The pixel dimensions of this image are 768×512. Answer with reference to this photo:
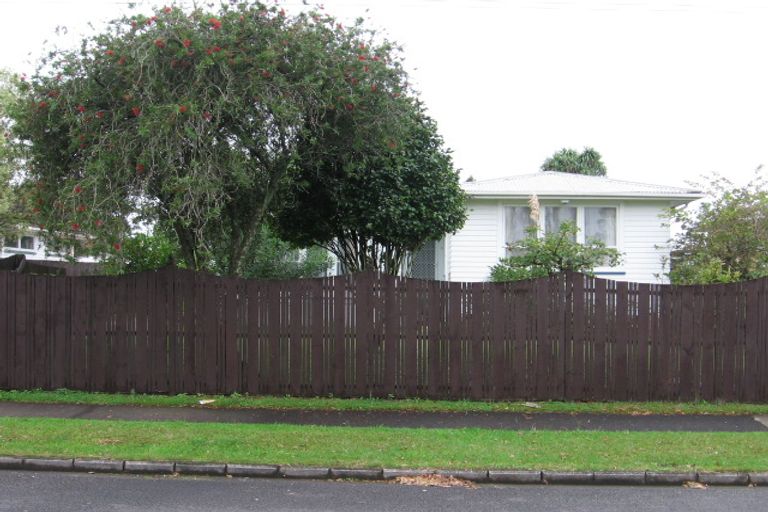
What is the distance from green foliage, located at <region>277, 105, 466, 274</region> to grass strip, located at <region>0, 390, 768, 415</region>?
156 inches

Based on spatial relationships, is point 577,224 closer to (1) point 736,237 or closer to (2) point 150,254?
(1) point 736,237

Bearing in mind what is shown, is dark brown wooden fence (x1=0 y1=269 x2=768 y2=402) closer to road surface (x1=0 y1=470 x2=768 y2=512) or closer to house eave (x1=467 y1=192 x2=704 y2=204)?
road surface (x1=0 y1=470 x2=768 y2=512)

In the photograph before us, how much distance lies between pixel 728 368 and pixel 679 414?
1228mm

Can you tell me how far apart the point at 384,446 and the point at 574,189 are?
40.0 ft

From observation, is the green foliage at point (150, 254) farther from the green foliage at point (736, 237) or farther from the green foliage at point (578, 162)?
the green foliage at point (578, 162)

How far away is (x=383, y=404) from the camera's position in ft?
33.5

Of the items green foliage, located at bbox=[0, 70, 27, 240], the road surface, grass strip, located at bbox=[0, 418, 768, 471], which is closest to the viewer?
the road surface

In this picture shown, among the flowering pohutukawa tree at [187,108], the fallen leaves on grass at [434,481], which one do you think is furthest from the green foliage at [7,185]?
the fallen leaves on grass at [434,481]

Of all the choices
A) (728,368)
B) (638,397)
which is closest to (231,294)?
(638,397)

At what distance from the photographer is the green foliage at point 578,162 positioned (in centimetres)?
4534

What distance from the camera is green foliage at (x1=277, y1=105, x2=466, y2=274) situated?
13.4 metres

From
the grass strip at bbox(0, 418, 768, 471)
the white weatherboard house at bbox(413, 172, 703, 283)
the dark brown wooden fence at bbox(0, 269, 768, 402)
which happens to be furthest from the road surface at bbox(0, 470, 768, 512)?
the white weatherboard house at bbox(413, 172, 703, 283)

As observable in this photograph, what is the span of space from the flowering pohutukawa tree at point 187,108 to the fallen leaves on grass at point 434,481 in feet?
14.1

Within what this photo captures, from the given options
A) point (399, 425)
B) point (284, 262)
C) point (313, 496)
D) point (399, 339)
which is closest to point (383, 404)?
point (399, 339)
